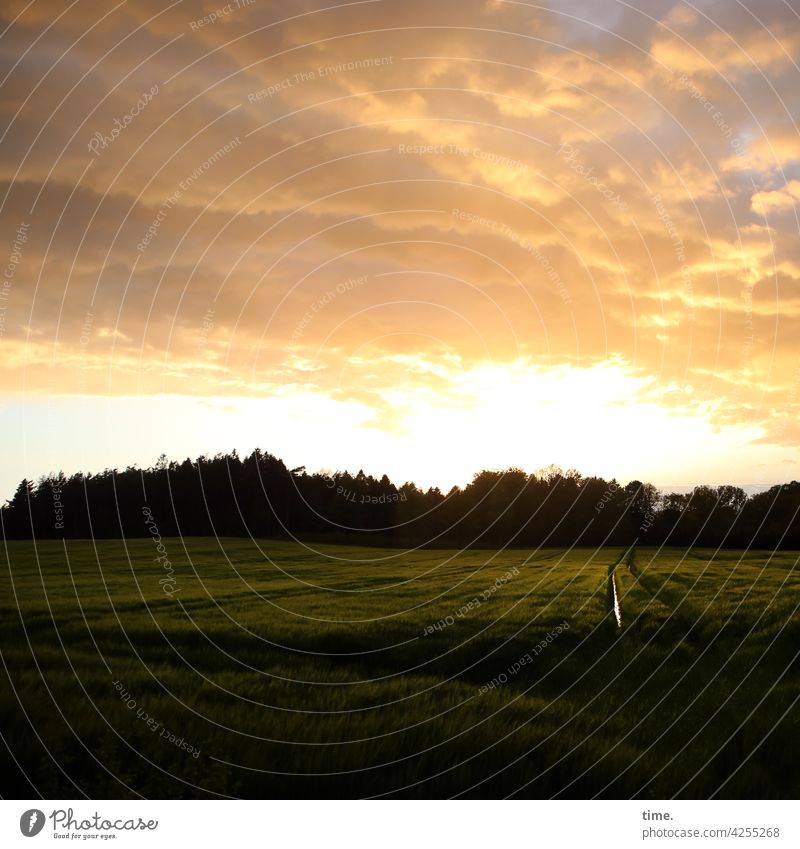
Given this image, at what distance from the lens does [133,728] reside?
5.86 metres

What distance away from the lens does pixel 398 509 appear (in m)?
50.6

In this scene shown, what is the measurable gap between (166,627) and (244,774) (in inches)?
264

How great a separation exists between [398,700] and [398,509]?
43.7 meters

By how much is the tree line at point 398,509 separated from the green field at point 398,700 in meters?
23.1

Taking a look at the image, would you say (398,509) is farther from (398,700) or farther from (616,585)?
(398,700)
